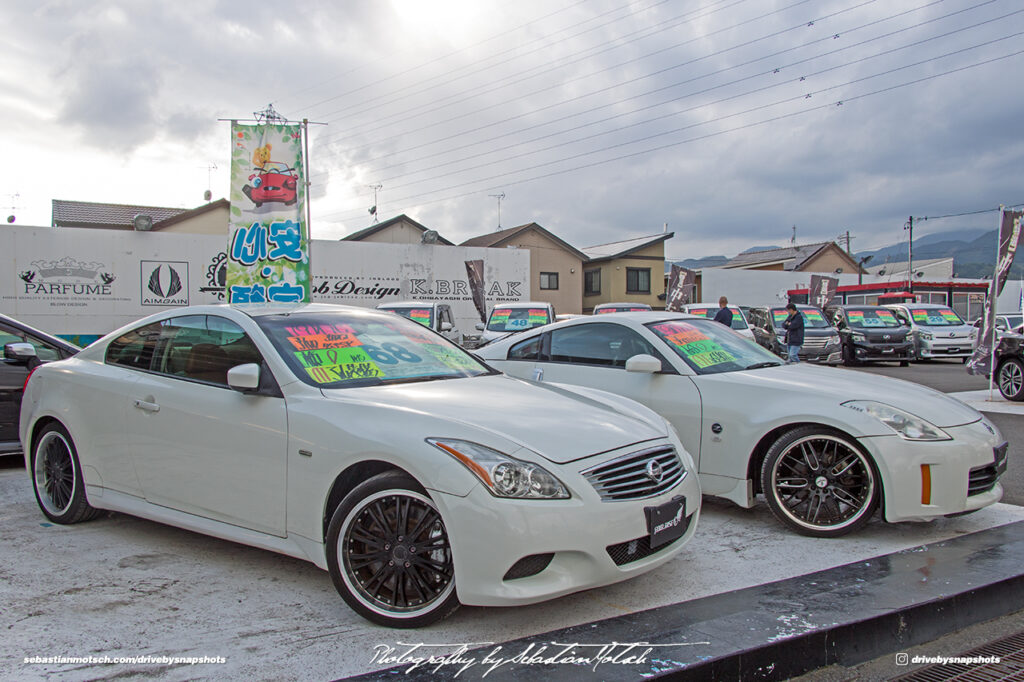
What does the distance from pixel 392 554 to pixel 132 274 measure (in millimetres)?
24433

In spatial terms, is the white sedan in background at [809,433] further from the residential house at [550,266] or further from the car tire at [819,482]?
the residential house at [550,266]

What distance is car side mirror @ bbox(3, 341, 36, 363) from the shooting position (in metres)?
5.83

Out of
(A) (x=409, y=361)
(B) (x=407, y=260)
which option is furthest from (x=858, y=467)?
(B) (x=407, y=260)

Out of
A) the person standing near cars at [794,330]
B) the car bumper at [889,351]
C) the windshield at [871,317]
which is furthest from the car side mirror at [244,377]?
the windshield at [871,317]

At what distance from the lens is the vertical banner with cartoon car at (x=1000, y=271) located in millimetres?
10586

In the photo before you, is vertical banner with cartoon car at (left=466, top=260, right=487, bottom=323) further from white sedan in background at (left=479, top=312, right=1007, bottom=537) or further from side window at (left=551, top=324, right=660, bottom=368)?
white sedan in background at (left=479, top=312, right=1007, bottom=537)

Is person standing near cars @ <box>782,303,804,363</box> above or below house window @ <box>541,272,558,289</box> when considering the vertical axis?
below

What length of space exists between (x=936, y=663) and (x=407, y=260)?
26.1 meters

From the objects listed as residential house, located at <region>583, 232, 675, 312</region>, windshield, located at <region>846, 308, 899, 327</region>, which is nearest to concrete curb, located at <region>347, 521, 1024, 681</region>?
windshield, located at <region>846, 308, 899, 327</region>

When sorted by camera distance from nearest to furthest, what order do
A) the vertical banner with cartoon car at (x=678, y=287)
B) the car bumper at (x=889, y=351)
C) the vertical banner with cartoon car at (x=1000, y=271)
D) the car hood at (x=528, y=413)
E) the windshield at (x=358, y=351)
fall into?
the car hood at (x=528, y=413) → the windshield at (x=358, y=351) → the vertical banner with cartoon car at (x=1000, y=271) → the car bumper at (x=889, y=351) → the vertical banner with cartoon car at (x=678, y=287)

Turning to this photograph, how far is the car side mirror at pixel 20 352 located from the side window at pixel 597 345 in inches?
171

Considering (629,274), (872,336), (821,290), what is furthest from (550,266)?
(872,336)

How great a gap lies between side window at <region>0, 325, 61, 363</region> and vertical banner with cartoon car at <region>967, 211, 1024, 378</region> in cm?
1209

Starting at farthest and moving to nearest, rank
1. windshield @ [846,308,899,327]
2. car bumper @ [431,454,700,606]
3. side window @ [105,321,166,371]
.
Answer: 1. windshield @ [846,308,899,327]
2. side window @ [105,321,166,371]
3. car bumper @ [431,454,700,606]
